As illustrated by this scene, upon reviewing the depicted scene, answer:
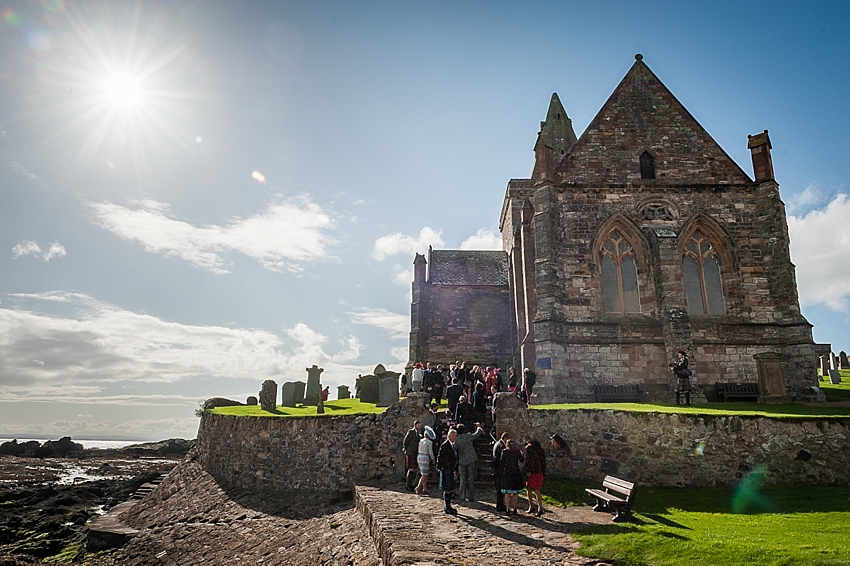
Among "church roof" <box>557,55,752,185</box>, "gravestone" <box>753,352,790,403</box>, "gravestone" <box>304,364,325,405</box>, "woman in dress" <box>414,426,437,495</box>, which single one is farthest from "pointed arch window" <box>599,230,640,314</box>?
"gravestone" <box>304,364,325,405</box>

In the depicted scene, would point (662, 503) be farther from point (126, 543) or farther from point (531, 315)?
point (126, 543)

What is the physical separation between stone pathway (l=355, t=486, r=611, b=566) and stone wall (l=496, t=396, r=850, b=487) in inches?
110

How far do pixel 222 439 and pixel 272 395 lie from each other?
8.56 feet

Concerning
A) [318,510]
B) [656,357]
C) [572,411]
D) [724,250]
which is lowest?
[318,510]

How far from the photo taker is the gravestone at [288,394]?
77.7 ft

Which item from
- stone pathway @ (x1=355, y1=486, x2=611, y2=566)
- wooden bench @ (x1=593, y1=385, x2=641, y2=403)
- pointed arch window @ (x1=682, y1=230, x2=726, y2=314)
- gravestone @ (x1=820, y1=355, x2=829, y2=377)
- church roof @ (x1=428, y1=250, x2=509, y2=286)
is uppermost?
church roof @ (x1=428, y1=250, x2=509, y2=286)

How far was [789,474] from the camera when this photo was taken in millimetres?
11836

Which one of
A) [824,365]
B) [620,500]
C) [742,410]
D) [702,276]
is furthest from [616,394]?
[824,365]

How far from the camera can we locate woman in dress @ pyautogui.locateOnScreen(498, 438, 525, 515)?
1033 cm

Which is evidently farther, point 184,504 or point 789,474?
point 184,504

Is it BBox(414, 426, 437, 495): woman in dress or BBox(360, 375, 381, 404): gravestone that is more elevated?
BBox(360, 375, 381, 404): gravestone

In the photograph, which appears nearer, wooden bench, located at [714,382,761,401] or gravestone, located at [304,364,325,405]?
wooden bench, located at [714,382,761,401]

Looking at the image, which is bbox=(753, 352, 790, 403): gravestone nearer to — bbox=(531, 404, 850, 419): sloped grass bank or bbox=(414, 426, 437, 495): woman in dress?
bbox=(531, 404, 850, 419): sloped grass bank

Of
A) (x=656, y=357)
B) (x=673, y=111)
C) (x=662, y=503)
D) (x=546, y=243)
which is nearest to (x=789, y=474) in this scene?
(x=662, y=503)
